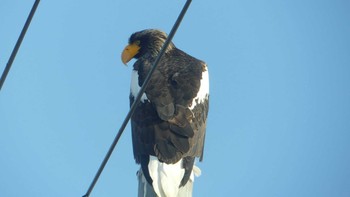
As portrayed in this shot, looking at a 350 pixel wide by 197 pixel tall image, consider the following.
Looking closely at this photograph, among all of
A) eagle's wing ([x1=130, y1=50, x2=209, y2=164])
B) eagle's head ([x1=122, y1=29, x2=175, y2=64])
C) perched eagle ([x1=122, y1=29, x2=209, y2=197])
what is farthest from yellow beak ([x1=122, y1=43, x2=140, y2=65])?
eagle's wing ([x1=130, y1=50, x2=209, y2=164])

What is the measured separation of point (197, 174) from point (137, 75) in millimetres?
1124

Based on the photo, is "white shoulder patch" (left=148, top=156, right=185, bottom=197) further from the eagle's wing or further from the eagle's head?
the eagle's head

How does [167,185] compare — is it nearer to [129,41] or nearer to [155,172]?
[155,172]

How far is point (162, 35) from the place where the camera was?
902 cm

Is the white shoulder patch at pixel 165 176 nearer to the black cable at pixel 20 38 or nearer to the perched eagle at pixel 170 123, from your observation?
the perched eagle at pixel 170 123

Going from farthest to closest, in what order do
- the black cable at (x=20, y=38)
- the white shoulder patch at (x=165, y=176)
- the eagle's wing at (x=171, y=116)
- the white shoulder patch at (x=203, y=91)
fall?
1. the white shoulder patch at (x=203, y=91)
2. the eagle's wing at (x=171, y=116)
3. the white shoulder patch at (x=165, y=176)
4. the black cable at (x=20, y=38)

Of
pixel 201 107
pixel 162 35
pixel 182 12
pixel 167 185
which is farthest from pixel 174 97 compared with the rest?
pixel 182 12

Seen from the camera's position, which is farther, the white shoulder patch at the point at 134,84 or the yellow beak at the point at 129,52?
the yellow beak at the point at 129,52

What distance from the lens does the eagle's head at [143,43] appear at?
888cm

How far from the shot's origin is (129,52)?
29.5 ft

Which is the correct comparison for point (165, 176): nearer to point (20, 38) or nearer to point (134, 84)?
point (134, 84)

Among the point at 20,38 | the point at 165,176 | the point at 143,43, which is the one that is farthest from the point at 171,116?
the point at 20,38

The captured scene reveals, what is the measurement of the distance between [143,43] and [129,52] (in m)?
0.18

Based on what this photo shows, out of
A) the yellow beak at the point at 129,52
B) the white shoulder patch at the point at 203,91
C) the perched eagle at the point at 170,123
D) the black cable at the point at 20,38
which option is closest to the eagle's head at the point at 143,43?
the yellow beak at the point at 129,52
